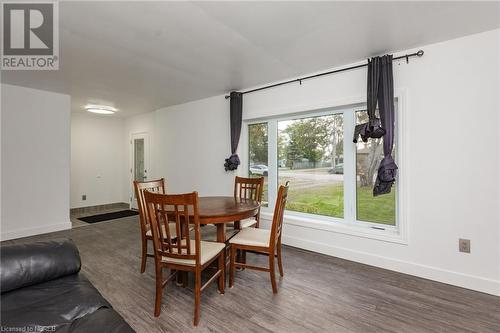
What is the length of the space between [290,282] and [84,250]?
2.85 m

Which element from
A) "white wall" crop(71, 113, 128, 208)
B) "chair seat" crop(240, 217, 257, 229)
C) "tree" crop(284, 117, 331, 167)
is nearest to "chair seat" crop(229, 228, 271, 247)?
"chair seat" crop(240, 217, 257, 229)

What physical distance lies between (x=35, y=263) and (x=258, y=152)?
3.13 m

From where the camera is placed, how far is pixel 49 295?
134 centimetres

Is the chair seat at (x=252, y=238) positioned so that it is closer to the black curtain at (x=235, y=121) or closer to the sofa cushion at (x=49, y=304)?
the sofa cushion at (x=49, y=304)

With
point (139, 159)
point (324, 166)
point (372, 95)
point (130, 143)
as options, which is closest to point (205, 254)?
point (324, 166)

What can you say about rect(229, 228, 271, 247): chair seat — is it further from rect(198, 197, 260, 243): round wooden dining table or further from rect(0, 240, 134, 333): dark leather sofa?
rect(0, 240, 134, 333): dark leather sofa

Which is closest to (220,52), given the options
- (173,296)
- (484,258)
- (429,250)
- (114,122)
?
(173,296)

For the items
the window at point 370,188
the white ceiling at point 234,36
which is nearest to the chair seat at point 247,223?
the window at point 370,188

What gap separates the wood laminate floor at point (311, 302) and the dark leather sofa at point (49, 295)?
0.64 meters

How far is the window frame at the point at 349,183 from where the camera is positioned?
104 inches

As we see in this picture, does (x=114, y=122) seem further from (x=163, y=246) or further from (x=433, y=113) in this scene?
(x=433, y=113)

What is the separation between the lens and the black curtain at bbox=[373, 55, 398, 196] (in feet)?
8.48

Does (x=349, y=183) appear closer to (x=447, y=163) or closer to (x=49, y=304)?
(x=447, y=163)

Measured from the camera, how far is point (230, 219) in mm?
2178
